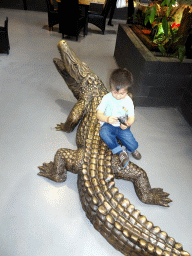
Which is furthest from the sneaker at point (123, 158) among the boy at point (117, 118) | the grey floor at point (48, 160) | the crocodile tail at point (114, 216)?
the grey floor at point (48, 160)

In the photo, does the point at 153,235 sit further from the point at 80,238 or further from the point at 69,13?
the point at 69,13

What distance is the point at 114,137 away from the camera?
6.31 feet

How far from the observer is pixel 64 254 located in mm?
1627

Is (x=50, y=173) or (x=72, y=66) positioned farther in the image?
(x=72, y=66)

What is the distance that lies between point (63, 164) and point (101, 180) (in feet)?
1.59

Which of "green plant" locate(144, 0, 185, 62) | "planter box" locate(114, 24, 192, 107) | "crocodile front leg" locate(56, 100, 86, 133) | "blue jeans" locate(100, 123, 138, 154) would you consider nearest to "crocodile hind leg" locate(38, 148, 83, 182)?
"blue jeans" locate(100, 123, 138, 154)

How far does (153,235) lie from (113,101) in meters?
1.08

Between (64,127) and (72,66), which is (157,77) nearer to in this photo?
(72,66)

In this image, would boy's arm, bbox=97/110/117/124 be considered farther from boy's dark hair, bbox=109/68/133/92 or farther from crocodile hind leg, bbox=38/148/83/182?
crocodile hind leg, bbox=38/148/83/182

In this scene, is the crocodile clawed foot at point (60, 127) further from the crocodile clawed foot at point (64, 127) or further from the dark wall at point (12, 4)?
the dark wall at point (12, 4)

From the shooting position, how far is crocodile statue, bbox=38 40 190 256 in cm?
142

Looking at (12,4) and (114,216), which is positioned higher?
(12,4)

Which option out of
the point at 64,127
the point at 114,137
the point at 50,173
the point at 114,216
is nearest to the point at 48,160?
the point at 50,173

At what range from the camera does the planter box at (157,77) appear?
2.92m
